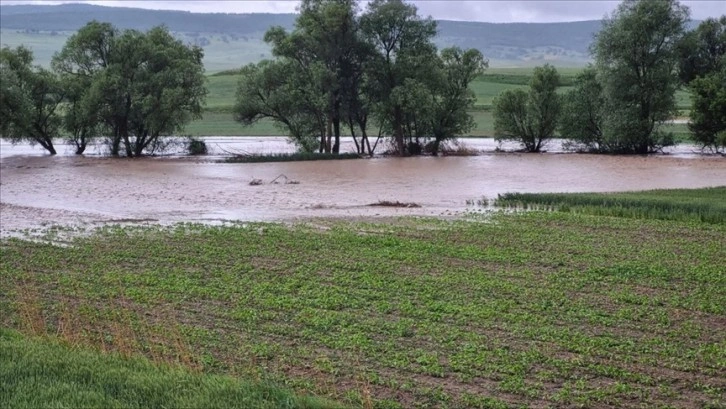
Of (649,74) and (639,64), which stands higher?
(639,64)

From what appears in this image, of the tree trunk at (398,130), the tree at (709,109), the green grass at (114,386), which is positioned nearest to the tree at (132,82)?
the tree trunk at (398,130)

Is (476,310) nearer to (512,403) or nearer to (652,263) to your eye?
(512,403)

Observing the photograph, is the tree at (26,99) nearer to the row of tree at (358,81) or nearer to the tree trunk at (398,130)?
the row of tree at (358,81)

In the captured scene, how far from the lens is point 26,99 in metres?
46.5

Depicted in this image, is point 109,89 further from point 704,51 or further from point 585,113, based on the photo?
point 704,51

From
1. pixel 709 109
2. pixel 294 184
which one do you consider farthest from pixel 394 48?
pixel 709 109

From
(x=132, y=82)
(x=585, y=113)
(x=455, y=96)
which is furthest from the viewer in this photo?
(x=585, y=113)

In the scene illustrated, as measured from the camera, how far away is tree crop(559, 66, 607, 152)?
165 feet

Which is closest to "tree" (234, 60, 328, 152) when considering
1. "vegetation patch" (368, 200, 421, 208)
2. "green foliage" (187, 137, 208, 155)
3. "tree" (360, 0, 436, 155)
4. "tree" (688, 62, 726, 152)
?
"tree" (360, 0, 436, 155)

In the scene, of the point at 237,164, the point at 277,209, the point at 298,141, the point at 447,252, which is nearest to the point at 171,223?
the point at 277,209

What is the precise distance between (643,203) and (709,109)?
78.2 feet

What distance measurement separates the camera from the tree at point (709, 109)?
43844 millimetres

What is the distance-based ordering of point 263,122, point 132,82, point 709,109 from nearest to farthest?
point 709,109
point 132,82
point 263,122

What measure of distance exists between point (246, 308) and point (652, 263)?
→ 739 cm
